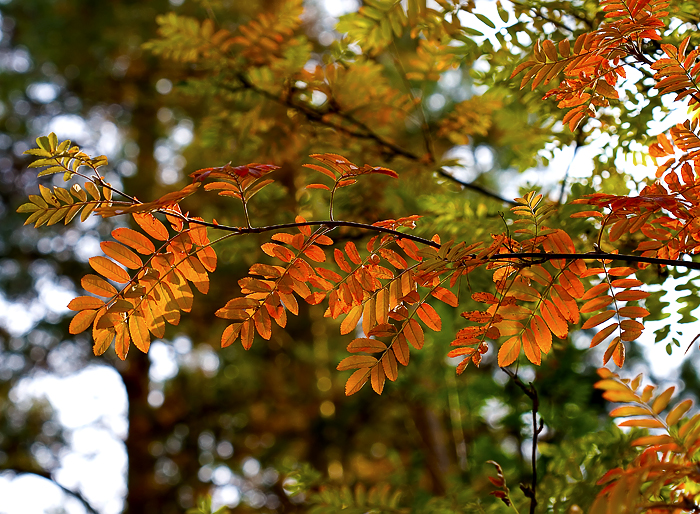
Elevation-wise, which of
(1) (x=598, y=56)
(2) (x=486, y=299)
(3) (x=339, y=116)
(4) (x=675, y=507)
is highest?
(3) (x=339, y=116)

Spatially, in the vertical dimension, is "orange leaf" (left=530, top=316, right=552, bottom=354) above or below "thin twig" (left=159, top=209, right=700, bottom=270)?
below

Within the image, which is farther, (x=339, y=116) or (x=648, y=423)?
(x=339, y=116)

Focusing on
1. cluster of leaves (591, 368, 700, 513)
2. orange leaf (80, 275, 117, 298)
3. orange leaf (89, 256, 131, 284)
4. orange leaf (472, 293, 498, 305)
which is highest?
orange leaf (89, 256, 131, 284)

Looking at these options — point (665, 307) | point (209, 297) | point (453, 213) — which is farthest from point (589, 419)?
point (209, 297)

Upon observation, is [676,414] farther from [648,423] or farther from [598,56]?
[598,56]

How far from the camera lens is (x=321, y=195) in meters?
1.80

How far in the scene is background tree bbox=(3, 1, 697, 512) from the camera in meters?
1.43

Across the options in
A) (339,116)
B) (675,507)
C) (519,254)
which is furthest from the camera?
(339,116)

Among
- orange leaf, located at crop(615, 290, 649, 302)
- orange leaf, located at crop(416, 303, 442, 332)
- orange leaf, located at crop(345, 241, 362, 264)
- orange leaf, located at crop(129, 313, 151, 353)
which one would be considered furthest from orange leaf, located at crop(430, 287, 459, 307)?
orange leaf, located at crop(129, 313, 151, 353)

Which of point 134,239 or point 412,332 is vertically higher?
point 134,239

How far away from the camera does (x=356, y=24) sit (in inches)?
59.0

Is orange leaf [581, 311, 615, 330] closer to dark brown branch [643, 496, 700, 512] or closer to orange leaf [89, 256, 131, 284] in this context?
dark brown branch [643, 496, 700, 512]

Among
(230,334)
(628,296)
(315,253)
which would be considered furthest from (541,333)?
(230,334)

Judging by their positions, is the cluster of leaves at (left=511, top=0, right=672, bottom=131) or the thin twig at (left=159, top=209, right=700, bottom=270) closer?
the thin twig at (left=159, top=209, right=700, bottom=270)
